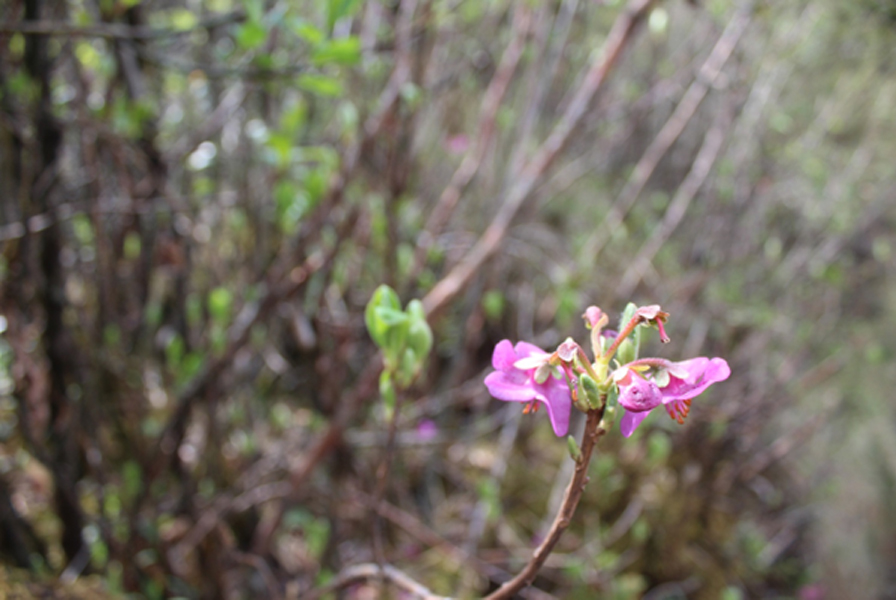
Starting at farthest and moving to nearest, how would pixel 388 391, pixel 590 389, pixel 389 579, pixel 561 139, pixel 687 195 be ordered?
pixel 687 195, pixel 561 139, pixel 388 391, pixel 389 579, pixel 590 389

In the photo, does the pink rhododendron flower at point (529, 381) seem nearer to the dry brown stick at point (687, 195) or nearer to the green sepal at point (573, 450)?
the green sepal at point (573, 450)

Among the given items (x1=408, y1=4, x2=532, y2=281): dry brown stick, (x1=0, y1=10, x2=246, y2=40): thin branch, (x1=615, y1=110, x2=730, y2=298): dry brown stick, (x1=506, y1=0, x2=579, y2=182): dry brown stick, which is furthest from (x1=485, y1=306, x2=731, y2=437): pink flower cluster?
(x1=615, y1=110, x2=730, y2=298): dry brown stick

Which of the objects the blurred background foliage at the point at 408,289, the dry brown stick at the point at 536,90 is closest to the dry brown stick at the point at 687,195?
the blurred background foliage at the point at 408,289

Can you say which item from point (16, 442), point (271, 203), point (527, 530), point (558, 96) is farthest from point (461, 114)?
point (16, 442)

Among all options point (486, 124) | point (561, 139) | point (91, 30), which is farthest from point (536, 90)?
point (91, 30)

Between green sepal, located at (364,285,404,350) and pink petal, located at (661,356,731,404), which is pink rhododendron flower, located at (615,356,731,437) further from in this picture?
green sepal, located at (364,285,404,350)

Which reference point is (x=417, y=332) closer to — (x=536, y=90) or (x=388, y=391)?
(x=388, y=391)

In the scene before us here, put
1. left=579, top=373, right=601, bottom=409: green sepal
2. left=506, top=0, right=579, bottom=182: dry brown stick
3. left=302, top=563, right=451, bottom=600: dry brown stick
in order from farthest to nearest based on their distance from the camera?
left=506, top=0, right=579, bottom=182: dry brown stick
left=302, top=563, right=451, bottom=600: dry brown stick
left=579, top=373, right=601, bottom=409: green sepal
